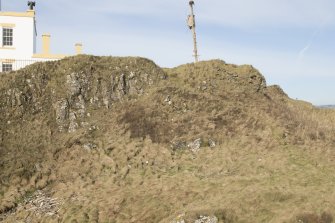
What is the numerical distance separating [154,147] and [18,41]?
23487 mm

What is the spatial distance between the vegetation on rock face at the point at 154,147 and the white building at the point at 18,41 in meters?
6.85

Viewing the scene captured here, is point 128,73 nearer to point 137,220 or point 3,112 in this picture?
point 3,112

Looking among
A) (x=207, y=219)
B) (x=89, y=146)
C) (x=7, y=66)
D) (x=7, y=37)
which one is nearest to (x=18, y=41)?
(x=7, y=37)

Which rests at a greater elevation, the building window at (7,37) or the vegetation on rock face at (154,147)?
the building window at (7,37)

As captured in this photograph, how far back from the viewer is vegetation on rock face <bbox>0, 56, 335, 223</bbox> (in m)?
27.0

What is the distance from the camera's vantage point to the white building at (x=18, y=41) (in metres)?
47.2

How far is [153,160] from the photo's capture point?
35.1m

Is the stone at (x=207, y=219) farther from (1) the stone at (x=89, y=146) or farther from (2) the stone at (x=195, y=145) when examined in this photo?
(1) the stone at (x=89, y=146)

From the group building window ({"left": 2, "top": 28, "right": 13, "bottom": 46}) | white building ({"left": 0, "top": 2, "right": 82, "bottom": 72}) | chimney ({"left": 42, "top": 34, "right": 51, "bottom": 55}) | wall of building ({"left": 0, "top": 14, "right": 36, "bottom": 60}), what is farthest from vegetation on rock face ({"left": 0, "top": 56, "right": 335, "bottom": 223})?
building window ({"left": 2, "top": 28, "right": 13, "bottom": 46})

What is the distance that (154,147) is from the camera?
1441 inches

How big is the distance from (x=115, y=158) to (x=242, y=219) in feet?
49.0

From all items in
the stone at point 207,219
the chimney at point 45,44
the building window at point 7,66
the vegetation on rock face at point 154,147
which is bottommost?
the stone at point 207,219

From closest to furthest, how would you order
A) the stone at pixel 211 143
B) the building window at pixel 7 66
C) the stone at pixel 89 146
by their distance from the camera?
the stone at pixel 89 146 < the stone at pixel 211 143 < the building window at pixel 7 66

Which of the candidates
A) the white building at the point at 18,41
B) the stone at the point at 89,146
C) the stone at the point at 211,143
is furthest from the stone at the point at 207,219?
the white building at the point at 18,41
